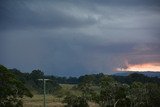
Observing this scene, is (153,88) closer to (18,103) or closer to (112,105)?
(112,105)

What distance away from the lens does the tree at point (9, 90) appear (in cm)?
7838

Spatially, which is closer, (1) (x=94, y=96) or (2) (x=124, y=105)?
(2) (x=124, y=105)

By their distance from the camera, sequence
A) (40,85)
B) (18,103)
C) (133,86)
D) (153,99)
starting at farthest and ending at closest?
(40,85), (133,86), (153,99), (18,103)

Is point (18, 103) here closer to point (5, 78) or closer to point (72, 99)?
point (5, 78)

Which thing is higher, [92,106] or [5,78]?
[5,78]

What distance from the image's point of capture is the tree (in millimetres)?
78375

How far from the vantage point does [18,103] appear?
7806 cm

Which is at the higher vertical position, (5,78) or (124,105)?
(5,78)

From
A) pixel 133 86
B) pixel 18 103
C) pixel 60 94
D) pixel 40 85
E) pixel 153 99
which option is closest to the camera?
pixel 18 103

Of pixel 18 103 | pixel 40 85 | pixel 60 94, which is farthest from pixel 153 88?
pixel 40 85

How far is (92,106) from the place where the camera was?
10981cm

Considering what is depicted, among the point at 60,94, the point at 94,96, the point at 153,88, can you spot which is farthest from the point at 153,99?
the point at 60,94

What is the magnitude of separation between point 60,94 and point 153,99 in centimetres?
4901

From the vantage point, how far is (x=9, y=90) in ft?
258
